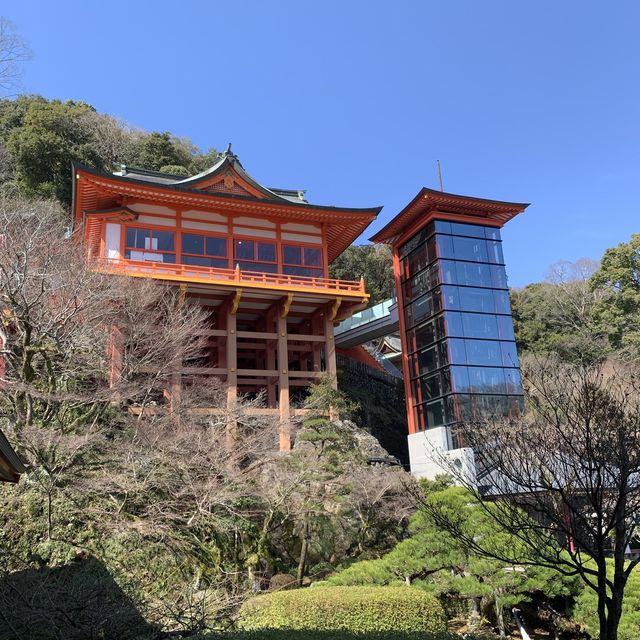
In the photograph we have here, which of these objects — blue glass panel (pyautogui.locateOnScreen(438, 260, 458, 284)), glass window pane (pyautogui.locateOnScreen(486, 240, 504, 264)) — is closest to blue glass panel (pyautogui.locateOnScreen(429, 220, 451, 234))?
→ blue glass panel (pyautogui.locateOnScreen(438, 260, 458, 284))

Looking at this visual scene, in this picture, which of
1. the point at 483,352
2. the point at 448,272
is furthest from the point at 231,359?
the point at 483,352

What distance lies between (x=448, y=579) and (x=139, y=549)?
600cm

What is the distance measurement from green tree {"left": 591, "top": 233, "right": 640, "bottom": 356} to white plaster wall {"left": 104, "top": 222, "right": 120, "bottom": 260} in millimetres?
22187

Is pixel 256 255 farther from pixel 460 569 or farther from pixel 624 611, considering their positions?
pixel 624 611

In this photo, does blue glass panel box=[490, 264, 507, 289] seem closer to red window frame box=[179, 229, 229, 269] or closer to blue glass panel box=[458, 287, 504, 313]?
blue glass panel box=[458, 287, 504, 313]

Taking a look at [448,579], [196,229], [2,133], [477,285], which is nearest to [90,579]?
[448,579]

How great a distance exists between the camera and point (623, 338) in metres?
26.3

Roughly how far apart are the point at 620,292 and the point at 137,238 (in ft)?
74.7

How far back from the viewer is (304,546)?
13.4 meters

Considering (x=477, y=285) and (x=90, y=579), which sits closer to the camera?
(x=90, y=579)

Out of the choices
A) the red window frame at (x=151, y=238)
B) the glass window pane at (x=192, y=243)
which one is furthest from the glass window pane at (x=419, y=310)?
the red window frame at (x=151, y=238)

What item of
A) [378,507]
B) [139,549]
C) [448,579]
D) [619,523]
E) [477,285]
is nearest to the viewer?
[619,523]

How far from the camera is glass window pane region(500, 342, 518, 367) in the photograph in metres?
20.3

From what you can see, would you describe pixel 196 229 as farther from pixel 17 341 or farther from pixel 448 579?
pixel 448 579
